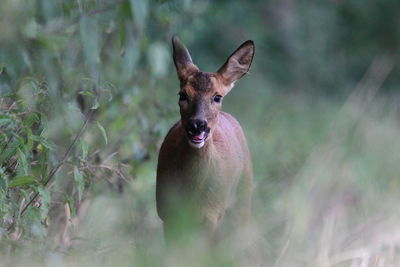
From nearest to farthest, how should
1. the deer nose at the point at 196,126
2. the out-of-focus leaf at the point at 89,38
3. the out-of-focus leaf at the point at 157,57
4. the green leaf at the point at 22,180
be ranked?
the out-of-focus leaf at the point at 89,38 < the green leaf at the point at 22,180 < the deer nose at the point at 196,126 < the out-of-focus leaf at the point at 157,57

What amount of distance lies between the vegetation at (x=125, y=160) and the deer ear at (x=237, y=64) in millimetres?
491

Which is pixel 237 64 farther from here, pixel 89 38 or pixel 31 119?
pixel 89 38

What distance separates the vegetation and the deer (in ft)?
0.88

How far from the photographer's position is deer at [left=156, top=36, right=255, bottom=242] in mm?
6167

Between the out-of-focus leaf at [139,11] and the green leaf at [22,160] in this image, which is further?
the green leaf at [22,160]

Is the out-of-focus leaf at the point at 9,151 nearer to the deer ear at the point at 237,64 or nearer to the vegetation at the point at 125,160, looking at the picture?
the vegetation at the point at 125,160

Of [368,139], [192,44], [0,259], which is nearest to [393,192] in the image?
[368,139]

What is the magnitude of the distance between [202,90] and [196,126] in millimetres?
331

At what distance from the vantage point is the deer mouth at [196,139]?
240 inches

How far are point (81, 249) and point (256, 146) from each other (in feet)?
15.7

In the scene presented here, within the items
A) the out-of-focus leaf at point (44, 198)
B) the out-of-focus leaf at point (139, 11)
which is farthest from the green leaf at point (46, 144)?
the out-of-focus leaf at point (139, 11)

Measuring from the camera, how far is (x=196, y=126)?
6039 mm

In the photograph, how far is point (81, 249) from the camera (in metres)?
5.23

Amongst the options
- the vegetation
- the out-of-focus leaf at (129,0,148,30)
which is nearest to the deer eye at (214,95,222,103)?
the vegetation
